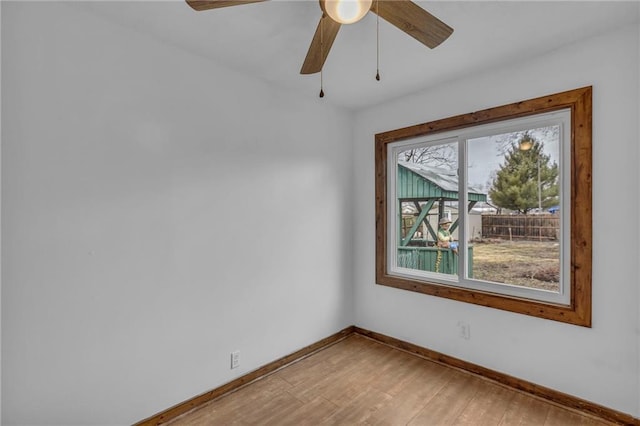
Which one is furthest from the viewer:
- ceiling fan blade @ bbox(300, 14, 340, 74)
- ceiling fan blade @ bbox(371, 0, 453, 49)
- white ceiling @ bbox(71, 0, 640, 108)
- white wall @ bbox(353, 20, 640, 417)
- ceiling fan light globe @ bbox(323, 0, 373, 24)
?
white wall @ bbox(353, 20, 640, 417)

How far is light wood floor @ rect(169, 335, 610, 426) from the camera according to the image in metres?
2.01

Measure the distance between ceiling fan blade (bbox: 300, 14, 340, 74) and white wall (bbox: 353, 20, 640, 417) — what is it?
1.49 m

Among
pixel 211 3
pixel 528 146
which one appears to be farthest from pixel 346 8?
pixel 528 146

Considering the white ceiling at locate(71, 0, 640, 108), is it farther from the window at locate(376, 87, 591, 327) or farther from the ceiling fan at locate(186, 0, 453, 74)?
the window at locate(376, 87, 591, 327)

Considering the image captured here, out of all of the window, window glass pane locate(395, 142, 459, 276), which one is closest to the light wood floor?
the window

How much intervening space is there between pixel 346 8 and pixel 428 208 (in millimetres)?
2214

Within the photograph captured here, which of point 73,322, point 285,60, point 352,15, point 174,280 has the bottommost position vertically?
point 73,322

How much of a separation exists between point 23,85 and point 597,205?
3428mm

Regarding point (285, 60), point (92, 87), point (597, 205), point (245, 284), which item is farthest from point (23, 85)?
point (597, 205)

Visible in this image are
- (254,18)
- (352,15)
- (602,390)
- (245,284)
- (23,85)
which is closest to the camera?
(352,15)

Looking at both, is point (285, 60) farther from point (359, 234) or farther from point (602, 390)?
point (602, 390)

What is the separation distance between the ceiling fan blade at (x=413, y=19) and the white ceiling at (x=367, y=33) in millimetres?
265

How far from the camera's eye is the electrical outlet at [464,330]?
8.52 ft

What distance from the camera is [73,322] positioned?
166cm
